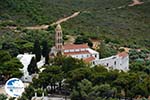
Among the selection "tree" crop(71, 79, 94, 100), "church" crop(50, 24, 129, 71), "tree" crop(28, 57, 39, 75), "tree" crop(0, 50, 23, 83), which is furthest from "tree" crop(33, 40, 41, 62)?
"tree" crop(71, 79, 94, 100)

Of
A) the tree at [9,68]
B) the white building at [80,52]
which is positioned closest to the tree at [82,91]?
the tree at [9,68]

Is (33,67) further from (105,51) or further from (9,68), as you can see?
(105,51)

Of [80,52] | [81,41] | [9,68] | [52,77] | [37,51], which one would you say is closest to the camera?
[52,77]

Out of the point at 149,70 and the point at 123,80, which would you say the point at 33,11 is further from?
the point at 123,80

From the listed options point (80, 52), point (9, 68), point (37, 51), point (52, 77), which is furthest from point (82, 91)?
point (80, 52)

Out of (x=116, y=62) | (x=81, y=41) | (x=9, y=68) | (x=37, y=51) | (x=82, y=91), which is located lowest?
(x=116, y=62)

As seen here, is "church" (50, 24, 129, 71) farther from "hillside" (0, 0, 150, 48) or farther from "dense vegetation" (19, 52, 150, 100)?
"hillside" (0, 0, 150, 48)

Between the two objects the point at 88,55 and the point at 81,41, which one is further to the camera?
the point at 81,41

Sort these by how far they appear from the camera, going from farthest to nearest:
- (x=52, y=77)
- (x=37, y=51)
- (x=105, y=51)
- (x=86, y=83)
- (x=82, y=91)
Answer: (x=105, y=51), (x=37, y=51), (x=52, y=77), (x=86, y=83), (x=82, y=91)
